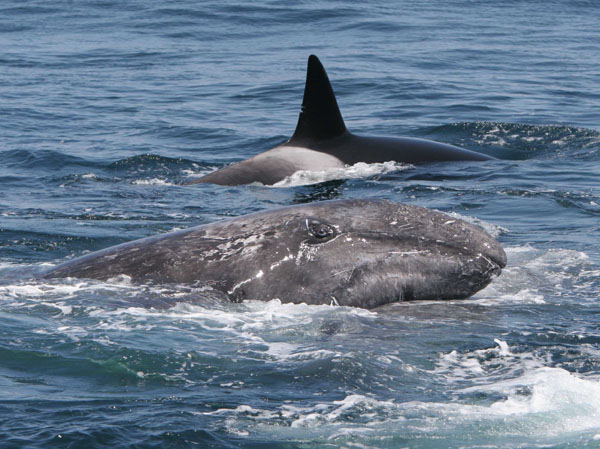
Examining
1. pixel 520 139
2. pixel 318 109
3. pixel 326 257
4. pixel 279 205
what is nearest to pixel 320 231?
pixel 326 257

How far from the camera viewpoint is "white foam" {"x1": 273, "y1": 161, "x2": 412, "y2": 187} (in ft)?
55.9

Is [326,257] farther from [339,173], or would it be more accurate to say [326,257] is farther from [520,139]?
[520,139]

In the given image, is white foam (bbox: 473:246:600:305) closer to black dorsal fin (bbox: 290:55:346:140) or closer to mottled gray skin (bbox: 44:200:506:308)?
mottled gray skin (bbox: 44:200:506:308)

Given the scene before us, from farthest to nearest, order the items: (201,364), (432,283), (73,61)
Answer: (73,61)
(432,283)
(201,364)

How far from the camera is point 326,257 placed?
8672 millimetres

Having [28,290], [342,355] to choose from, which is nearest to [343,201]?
[342,355]

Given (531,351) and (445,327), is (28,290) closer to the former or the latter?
(445,327)

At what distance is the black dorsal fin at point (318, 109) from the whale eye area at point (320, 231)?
27.2ft

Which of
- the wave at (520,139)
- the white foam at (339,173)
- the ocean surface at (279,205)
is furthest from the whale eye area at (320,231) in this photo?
the wave at (520,139)

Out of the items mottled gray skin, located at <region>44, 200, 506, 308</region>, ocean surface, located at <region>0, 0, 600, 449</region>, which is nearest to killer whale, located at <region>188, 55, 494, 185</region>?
ocean surface, located at <region>0, 0, 600, 449</region>

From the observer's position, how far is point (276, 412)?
654 centimetres

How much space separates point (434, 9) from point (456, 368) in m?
40.7

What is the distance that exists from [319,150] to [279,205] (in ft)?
8.81

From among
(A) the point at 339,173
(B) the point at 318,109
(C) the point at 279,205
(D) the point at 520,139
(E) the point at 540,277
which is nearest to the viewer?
(E) the point at 540,277
